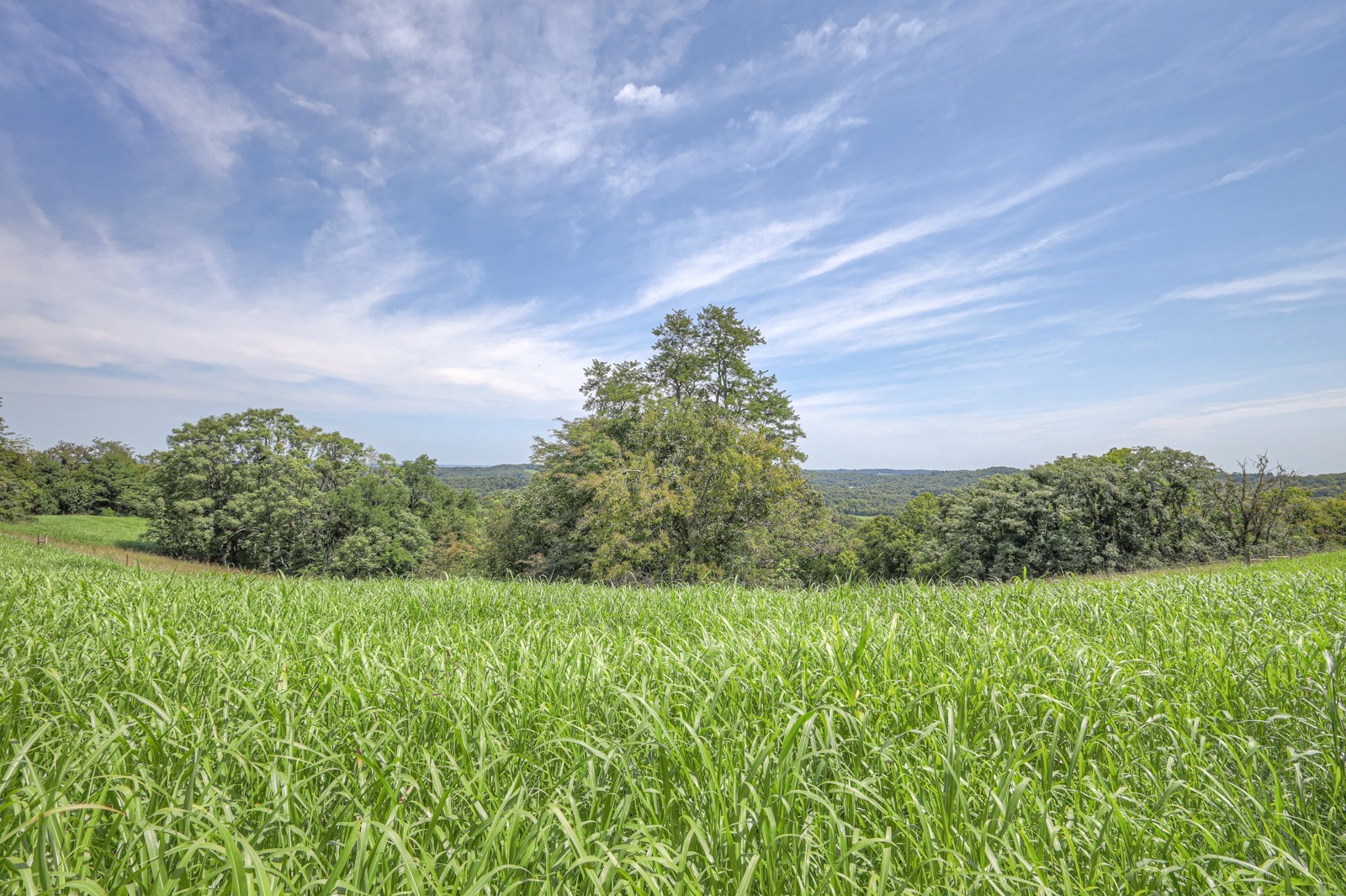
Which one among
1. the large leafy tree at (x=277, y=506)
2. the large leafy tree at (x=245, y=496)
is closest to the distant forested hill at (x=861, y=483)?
the large leafy tree at (x=277, y=506)

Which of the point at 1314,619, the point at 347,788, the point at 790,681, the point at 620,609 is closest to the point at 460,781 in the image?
the point at 347,788

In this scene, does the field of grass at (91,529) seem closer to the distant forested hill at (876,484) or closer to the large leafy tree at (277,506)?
the large leafy tree at (277,506)

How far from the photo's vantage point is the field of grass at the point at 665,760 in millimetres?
1445

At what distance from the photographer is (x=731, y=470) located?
15.1 m

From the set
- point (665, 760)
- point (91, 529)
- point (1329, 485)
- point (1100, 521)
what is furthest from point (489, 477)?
point (665, 760)

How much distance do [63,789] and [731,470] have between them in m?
13.9

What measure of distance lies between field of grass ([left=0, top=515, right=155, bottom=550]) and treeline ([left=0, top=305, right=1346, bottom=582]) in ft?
6.76

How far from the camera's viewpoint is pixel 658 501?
1430cm

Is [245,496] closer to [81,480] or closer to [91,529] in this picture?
[91,529]

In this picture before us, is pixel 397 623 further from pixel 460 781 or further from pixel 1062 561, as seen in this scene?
pixel 1062 561

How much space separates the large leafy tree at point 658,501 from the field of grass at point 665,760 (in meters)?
11.0

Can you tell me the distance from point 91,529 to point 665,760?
54.8m

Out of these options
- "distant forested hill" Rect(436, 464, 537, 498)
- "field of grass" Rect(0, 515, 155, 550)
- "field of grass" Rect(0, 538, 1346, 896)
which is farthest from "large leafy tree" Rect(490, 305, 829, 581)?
"distant forested hill" Rect(436, 464, 537, 498)

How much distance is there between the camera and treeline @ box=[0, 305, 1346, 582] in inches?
610
